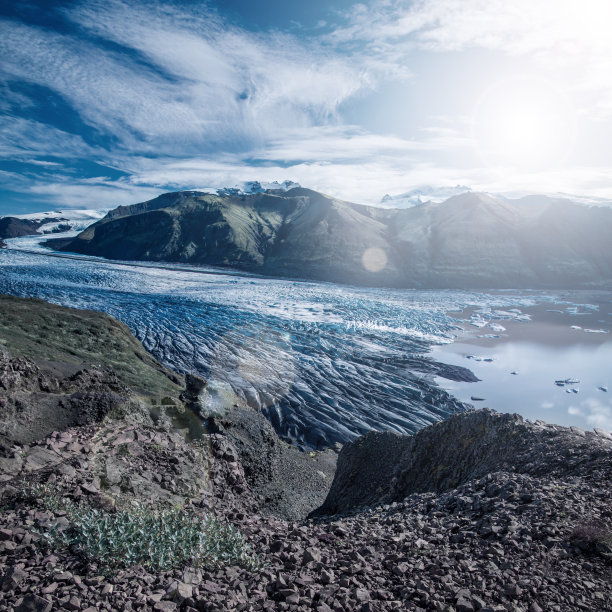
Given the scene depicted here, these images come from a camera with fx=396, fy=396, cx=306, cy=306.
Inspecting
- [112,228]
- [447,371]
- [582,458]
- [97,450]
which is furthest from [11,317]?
[112,228]

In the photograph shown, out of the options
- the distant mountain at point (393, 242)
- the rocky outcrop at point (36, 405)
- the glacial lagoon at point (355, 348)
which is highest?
the distant mountain at point (393, 242)

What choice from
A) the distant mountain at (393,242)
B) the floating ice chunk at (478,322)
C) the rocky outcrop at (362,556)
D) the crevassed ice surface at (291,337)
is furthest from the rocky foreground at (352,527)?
the distant mountain at (393,242)

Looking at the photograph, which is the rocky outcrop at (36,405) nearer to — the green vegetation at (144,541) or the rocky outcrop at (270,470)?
the green vegetation at (144,541)

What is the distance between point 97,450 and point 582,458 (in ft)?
33.0

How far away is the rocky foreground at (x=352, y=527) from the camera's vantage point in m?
4.11

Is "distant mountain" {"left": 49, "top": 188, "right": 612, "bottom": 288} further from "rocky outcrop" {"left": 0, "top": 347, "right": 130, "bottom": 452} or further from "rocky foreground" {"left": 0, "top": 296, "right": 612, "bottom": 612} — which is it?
"rocky foreground" {"left": 0, "top": 296, "right": 612, "bottom": 612}

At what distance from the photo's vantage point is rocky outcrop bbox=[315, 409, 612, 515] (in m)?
8.13

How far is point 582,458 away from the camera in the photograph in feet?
25.9

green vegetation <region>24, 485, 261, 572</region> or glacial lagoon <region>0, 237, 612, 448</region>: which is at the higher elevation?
green vegetation <region>24, 485, 261, 572</region>

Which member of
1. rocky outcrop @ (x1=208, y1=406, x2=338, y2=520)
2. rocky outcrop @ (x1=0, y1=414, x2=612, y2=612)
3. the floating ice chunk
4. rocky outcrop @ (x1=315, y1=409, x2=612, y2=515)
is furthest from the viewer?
the floating ice chunk

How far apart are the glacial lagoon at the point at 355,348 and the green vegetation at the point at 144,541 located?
12426 millimetres

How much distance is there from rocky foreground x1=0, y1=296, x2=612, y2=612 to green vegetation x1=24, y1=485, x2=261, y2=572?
3.6 inches

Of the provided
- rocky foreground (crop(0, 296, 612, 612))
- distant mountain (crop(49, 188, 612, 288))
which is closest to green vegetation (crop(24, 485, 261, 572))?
rocky foreground (crop(0, 296, 612, 612))

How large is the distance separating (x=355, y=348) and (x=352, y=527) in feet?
156
